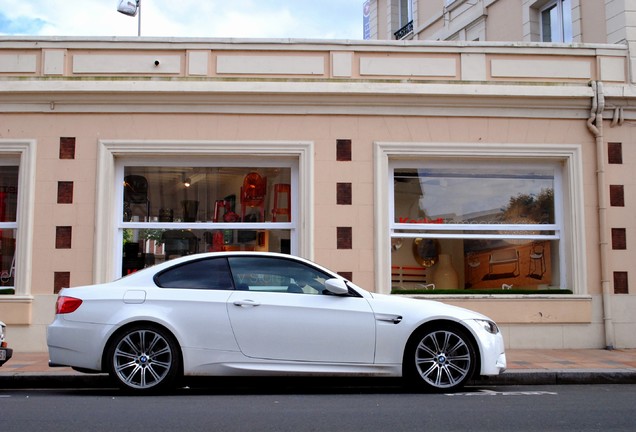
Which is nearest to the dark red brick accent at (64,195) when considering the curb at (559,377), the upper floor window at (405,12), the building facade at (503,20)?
the curb at (559,377)

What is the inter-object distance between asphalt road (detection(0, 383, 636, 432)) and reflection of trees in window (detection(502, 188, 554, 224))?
501 centimetres

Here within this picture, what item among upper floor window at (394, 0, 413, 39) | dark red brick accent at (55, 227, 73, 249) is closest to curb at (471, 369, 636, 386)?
dark red brick accent at (55, 227, 73, 249)

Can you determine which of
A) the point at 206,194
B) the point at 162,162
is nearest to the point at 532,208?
the point at 206,194

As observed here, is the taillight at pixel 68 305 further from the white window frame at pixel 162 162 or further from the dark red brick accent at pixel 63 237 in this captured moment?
the dark red brick accent at pixel 63 237

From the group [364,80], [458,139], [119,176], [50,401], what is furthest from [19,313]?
[458,139]

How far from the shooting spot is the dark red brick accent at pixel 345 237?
12477mm

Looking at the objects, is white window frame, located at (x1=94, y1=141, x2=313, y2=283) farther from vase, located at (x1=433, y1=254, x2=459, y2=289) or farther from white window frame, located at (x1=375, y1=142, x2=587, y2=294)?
vase, located at (x1=433, y1=254, x2=459, y2=289)

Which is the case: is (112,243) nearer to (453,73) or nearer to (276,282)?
(276,282)

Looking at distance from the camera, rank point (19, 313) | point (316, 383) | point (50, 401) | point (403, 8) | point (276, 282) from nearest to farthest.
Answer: point (50, 401), point (276, 282), point (316, 383), point (19, 313), point (403, 8)

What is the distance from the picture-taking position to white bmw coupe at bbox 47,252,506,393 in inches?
306

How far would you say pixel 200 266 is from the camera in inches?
324

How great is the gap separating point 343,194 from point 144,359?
18.2 ft

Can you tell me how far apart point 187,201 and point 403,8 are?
16457mm

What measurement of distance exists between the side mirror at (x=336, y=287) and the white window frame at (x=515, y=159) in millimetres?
4538
